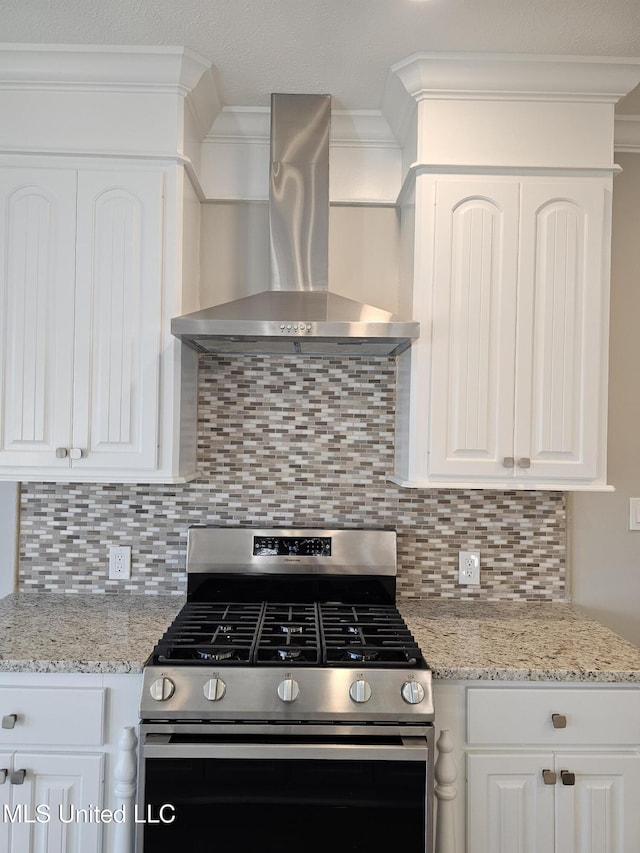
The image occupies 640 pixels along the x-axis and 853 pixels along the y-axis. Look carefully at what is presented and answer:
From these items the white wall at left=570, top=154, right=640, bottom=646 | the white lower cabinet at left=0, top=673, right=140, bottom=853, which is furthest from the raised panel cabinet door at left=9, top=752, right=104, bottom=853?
the white wall at left=570, top=154, right=640, bottom=646

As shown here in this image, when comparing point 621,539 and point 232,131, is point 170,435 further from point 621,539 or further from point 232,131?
point 621,539

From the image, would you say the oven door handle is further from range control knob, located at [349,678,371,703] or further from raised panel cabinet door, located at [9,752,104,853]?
raised panel cabinet door, located at [9,752,104,853]

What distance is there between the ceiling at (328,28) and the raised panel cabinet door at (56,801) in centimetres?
199

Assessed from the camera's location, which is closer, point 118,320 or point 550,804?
point 550,804

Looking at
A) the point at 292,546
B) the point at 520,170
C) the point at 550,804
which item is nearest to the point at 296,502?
the point at 292,546

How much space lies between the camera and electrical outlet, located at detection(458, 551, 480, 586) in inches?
92.7

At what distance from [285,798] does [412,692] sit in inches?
15.6

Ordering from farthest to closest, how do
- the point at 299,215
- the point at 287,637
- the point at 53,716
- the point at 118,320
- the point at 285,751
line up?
the point at 299,215, the point at 118,320, the point at 287,637, the point at 53,716, the point at 285,751

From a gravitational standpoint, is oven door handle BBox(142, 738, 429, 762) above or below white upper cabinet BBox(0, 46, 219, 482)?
below

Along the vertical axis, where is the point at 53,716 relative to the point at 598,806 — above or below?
above

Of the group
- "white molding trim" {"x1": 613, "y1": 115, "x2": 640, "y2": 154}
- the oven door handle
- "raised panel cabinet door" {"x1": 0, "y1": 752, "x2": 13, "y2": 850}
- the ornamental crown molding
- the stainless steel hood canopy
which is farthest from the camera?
"white molding trim" {"x1": 613, "y1": 115, "x2": 640, "y2": 154}

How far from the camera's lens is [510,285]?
79.8 inches

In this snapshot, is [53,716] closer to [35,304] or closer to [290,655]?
[290,655]

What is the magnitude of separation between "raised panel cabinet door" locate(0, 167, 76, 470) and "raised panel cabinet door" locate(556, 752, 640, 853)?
1.69m
